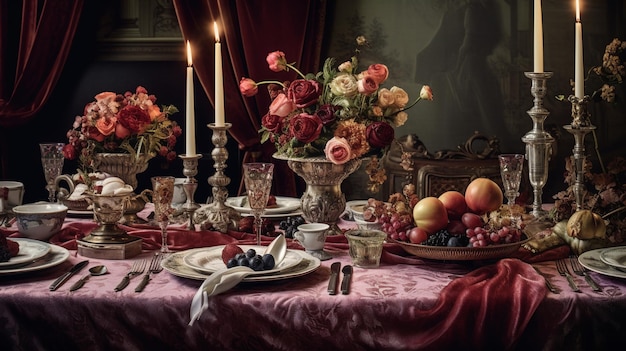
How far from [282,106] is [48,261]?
0.71m

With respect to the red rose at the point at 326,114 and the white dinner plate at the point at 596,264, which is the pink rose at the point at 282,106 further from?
the white dinner plate at the point at 596,264

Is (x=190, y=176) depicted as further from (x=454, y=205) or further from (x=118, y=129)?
(x=454, y=205)

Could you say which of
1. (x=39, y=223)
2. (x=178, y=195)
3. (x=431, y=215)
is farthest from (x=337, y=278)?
(x=178, y=195)

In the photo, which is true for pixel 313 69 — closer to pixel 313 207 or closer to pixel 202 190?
pixel 202 190

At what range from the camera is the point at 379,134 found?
2.15 meters

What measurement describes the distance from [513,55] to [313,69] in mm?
979

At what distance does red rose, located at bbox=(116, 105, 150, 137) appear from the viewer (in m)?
2.57

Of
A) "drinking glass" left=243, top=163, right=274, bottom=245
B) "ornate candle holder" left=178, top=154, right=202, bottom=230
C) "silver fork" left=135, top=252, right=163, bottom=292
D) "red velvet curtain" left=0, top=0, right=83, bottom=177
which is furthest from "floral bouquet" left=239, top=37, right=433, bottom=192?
"red velvet curtain" left=0, top=0, right=83, bottom=177

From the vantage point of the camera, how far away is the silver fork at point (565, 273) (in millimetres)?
1754

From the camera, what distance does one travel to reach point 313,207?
7.48 ft

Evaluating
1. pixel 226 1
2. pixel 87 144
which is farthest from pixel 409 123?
pixel 87 144

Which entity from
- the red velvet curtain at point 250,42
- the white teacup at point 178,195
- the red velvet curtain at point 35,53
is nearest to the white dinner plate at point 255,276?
the white teacup at point 178,195

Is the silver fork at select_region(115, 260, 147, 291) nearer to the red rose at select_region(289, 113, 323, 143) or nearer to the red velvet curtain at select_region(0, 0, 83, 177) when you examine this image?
the red rose at select_region(289, 113, 323, 143)

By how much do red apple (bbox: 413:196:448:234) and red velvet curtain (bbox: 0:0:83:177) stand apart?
2631 mm
